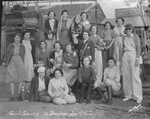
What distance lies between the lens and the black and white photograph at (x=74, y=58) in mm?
4855

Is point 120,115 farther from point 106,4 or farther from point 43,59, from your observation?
point 106,4

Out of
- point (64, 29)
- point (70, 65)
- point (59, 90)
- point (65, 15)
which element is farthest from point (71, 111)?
point (65, 15)

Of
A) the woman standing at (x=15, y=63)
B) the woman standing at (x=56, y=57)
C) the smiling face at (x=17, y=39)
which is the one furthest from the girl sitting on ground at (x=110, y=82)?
the smiling face at (x=17, y=39)

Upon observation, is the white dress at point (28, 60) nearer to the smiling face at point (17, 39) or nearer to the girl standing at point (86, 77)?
the smiling face at point (17, 39)

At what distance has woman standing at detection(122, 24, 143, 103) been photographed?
4997 mm

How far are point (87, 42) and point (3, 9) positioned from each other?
78.7 inches

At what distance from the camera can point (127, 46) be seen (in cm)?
511

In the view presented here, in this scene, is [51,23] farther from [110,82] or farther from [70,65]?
[110,82]

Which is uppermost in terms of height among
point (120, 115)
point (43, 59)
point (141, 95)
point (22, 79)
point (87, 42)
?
point (87, 42)

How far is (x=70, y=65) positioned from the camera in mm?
5152

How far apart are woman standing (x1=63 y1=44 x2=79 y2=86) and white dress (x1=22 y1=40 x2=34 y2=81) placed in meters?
0.72

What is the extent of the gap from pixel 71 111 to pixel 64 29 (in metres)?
1.80

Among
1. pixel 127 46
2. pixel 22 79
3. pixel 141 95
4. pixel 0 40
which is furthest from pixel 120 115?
pixel 0 40

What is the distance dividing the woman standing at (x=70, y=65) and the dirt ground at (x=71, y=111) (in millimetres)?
562
